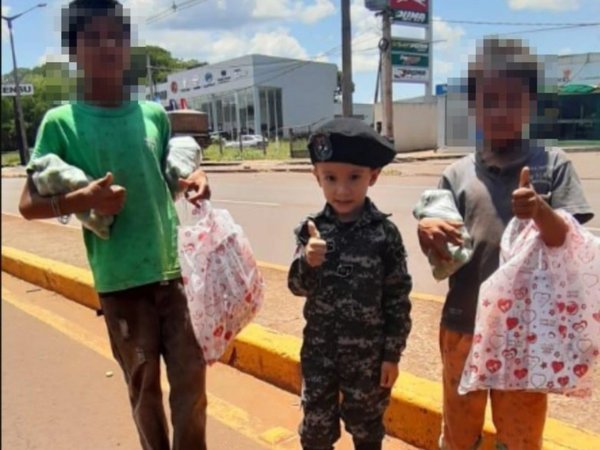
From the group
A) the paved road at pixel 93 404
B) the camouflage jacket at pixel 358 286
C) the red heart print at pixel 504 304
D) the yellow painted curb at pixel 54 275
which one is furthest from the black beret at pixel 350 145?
the yellow painted curb at pixel 54 275

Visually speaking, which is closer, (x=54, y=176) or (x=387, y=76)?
(x=54, y=176)

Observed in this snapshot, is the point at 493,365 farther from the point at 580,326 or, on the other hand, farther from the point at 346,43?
the point at 346,43

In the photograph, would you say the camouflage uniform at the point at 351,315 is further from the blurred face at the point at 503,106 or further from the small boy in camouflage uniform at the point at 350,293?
the blurred face at the point at 503,106

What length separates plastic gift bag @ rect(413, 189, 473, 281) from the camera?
1947 millimetres

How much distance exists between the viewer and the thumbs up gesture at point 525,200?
1.75 metres

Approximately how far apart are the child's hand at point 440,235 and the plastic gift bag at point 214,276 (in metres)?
0.75

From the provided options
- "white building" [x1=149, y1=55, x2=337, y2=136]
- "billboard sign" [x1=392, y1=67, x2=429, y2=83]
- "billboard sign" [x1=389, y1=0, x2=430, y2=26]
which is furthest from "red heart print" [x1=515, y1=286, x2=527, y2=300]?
"white building" [x1=149, y1=55, x2=337, y2=136]

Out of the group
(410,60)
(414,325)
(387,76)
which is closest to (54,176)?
(414,325)

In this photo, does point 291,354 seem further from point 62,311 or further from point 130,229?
point 62,311

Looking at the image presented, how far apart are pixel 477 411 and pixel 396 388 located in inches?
32.3

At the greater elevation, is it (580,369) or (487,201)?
(487,201)

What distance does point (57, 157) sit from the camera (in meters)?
2.15

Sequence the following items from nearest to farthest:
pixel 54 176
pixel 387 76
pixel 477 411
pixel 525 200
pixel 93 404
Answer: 1. pixel 525 200
2. pixel 54 176
3. pixel 477 411
4. pixel 93 404
5. pixel 387 76

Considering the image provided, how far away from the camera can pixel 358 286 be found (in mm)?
2123
